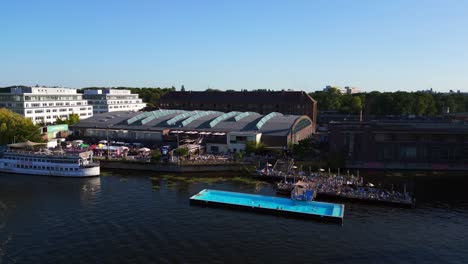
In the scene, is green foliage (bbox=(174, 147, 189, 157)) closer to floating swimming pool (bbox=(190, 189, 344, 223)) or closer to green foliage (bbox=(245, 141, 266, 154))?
green foliage (bbox=(245, 141, 266, 154))

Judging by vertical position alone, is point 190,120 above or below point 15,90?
below

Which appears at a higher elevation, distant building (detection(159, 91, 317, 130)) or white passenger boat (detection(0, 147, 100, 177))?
distant building (detection(159, 91, 317, 130))

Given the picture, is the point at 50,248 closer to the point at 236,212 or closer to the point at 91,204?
the point at 91,204

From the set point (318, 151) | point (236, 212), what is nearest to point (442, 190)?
point (318, 151)

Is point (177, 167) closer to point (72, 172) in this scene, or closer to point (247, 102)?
point (72, 172)

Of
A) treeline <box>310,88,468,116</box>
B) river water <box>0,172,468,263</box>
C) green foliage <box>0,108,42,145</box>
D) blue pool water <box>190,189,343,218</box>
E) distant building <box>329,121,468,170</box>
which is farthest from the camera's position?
treeline <box>310,88,468,116</box>

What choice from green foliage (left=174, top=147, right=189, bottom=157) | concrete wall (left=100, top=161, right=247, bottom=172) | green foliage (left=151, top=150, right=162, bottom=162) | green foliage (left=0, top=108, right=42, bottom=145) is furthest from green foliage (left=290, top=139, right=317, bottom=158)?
green foliage (left=0, top=108, right=42, bottom=145)


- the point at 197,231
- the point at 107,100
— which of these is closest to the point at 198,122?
the point at 197,231
